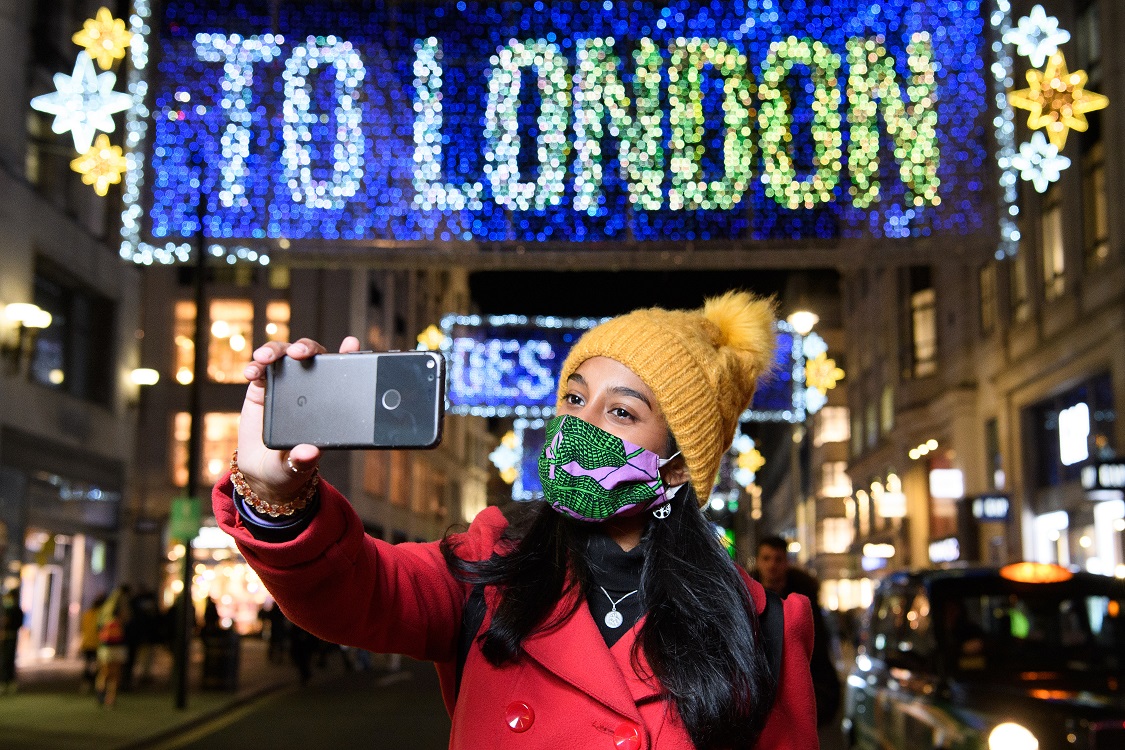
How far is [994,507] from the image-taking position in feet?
92.7

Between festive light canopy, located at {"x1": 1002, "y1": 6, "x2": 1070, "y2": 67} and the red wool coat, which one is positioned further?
festive light canopy, located at {"x1": 1002, "y1": 6, "x2": 1070, "y2": 67}

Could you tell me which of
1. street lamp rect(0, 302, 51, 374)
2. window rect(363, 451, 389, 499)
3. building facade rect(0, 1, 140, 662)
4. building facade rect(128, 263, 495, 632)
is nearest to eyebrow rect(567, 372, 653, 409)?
building facade rect(0, 1, 140, 662)

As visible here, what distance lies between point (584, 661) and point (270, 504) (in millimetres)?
842

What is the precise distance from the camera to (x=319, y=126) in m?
9.70

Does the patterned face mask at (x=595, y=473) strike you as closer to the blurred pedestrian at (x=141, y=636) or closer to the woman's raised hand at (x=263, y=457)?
the woman's raised hand at (x=263, y=457)

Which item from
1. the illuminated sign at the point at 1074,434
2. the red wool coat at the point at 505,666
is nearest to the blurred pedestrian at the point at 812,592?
the red wool coat at the point at 505,666

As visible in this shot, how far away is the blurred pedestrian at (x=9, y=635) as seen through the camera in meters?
20.5

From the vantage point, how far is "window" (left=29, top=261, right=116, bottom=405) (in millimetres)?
27078

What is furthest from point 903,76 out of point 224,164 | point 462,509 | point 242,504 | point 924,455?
point 462,509

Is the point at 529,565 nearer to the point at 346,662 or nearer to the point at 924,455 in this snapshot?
the point at 346,662

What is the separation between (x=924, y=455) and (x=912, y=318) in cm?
479

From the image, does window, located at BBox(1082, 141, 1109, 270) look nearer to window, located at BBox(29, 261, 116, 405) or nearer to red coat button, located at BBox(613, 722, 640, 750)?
window, located at BBox(29, 261, 116, 405)

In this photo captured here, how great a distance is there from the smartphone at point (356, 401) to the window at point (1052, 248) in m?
27.3

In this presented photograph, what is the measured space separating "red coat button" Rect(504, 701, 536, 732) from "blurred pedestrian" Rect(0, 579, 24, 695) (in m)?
20.0
